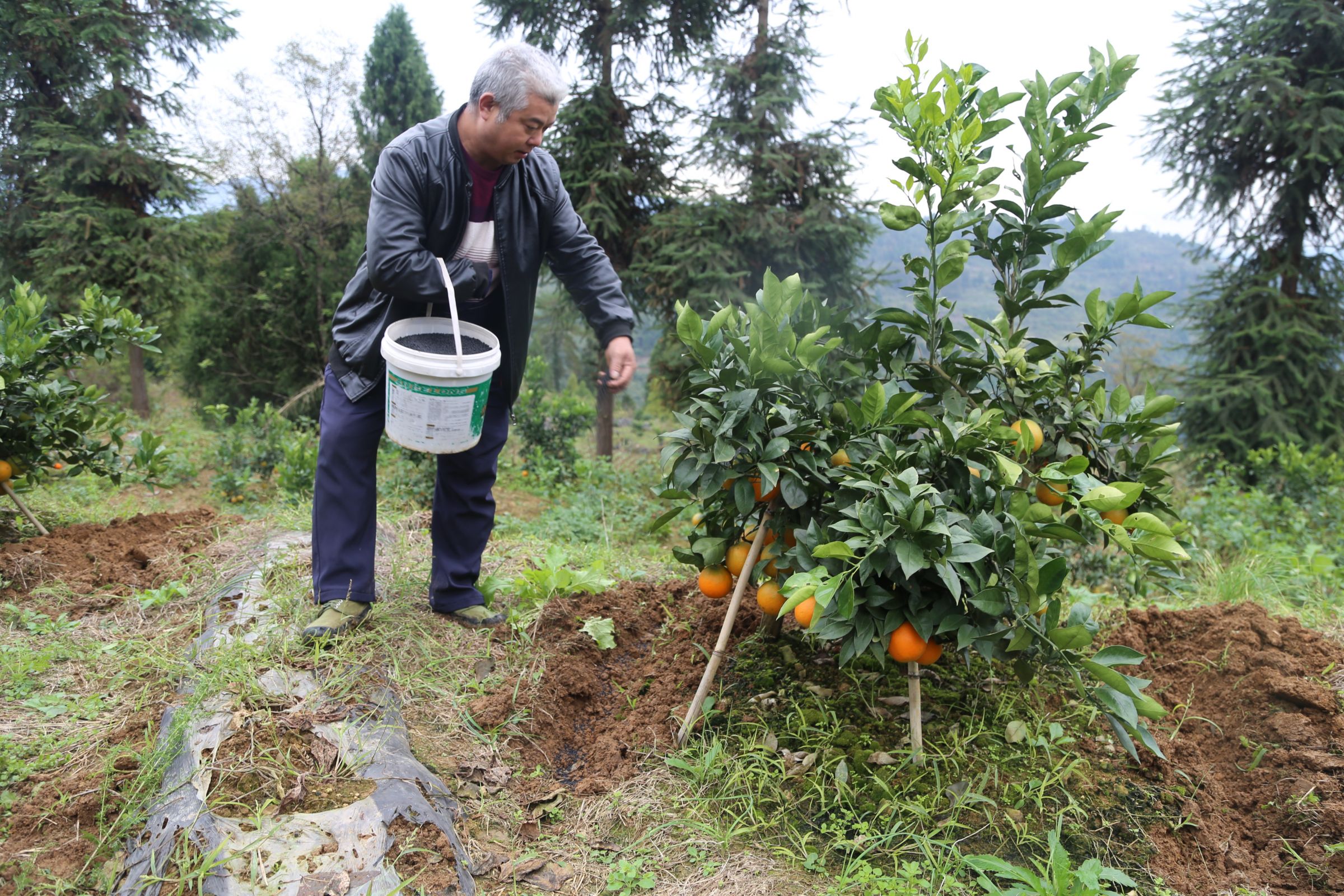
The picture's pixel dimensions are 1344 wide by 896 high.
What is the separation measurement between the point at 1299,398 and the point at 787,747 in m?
10.1

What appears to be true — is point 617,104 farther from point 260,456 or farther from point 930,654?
point 930,654

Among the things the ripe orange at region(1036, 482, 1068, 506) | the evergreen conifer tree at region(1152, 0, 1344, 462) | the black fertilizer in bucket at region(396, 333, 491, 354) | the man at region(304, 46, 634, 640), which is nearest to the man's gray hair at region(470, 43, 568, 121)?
the man at region(304, 46, 634, 640)

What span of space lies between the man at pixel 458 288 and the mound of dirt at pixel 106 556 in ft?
4.27

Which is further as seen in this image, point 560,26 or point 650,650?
point 560,26

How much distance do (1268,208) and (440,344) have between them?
10.8 meters

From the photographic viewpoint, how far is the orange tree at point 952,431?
1.82 meters

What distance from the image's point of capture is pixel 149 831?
182 cm

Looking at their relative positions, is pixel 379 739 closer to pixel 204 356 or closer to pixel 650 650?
pixel 650 650

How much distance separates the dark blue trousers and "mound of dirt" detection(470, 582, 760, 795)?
38 cm

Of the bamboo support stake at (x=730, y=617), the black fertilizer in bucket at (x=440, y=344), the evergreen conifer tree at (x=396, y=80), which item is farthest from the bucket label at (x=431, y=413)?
the evergreen conifer tree at (x=396, y=80)

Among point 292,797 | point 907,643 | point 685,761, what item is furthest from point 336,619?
point 907,643

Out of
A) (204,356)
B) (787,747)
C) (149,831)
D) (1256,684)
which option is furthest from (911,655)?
(204,356)

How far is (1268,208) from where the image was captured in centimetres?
954

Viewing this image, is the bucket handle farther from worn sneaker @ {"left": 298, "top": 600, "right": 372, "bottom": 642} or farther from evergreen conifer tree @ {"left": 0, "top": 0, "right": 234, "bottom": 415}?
evergreen conifer tree @ {"left": 0, "top": 0, "right": 234, "bottom": 415}
